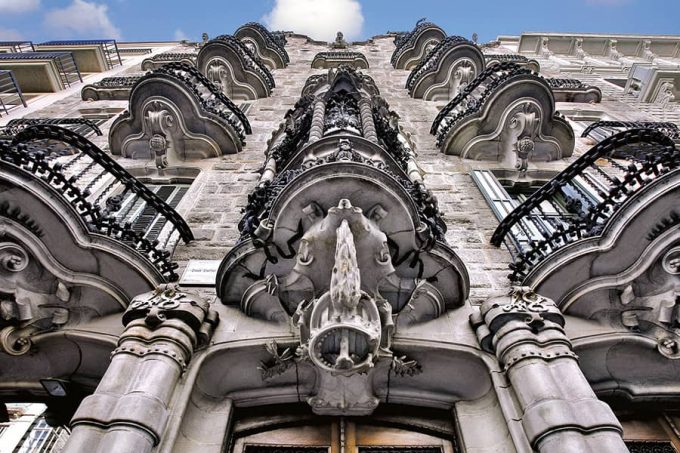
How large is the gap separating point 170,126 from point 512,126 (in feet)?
22.0

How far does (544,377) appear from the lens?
3852mm

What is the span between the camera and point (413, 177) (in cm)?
718

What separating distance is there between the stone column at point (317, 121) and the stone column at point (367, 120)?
63 centimetres

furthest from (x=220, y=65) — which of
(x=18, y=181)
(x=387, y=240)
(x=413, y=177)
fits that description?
(x=387, y=240)

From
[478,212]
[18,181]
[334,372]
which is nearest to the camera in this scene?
[334,372]

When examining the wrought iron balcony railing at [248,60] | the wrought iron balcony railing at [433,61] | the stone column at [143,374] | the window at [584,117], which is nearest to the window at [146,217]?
the stone column at [143,374]

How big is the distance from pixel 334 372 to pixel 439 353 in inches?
45.5

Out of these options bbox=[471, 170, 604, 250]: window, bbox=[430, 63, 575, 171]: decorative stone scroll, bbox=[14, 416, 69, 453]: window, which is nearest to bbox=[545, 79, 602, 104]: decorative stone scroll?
bbox=[430, 63, 575, 171]: decorative stone scroll

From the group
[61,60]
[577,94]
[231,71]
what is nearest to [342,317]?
[231,71]

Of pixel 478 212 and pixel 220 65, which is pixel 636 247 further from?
pixel 220 65

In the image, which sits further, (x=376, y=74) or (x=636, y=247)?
(x=376, y=74)

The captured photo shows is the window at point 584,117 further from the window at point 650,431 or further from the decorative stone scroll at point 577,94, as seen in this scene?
the window at point 650,431

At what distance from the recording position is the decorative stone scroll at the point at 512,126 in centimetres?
981

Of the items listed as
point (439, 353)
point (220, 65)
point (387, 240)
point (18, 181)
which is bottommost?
point (439, 353)
